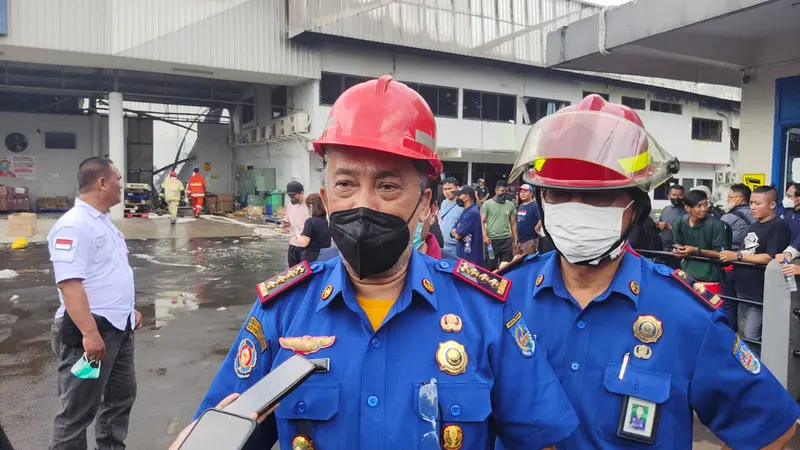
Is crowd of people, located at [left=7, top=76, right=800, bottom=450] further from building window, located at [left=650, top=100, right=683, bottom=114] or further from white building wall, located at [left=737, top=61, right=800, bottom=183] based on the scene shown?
building window, located at [left=650, top=100, right=683, bottom=114]

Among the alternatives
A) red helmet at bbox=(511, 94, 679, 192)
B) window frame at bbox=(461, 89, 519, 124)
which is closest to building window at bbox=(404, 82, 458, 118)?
window frame at bbox=(461, 89, 519, 124)

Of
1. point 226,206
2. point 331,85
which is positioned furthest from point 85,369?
point 226,206

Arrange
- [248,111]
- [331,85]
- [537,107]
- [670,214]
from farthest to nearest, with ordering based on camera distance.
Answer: [248,111] → [537,107] → [331,85] → [670,214]

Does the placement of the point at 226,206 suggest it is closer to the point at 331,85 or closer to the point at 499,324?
the point at 331,85

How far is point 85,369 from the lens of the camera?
3.01m

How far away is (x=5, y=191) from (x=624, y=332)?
23.8 metres

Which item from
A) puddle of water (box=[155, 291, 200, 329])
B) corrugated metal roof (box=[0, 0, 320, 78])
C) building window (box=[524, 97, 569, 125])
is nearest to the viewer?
puddle of water (box=[155, 291, 200, 329])

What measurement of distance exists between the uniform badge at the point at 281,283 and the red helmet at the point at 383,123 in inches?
14.0

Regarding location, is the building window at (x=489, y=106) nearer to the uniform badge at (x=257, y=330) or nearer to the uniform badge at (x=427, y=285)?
the uniform badge at (x=427, y=285)

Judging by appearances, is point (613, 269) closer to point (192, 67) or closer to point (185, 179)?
point (192, 67)

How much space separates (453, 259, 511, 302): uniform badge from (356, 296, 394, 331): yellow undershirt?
22 cm

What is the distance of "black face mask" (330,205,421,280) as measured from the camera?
1.43 metres

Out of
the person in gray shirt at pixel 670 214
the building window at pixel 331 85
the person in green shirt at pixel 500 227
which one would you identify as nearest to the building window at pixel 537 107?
the building window at pixel 331 85

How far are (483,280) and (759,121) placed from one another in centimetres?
835
